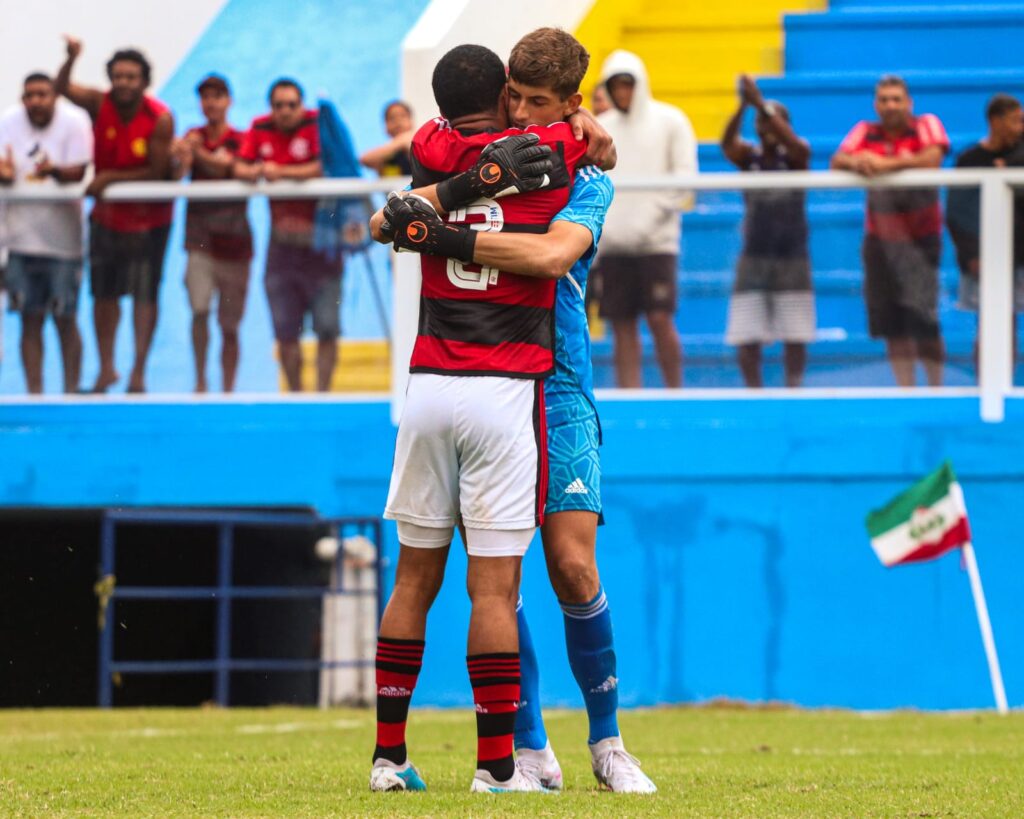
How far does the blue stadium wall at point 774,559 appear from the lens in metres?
10.8

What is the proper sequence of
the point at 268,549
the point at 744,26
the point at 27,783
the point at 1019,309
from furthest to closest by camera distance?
the point at 744,26
the point at 268,549
the point at 1019,309
the point at 27,783

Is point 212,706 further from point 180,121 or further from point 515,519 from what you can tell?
point 180,121

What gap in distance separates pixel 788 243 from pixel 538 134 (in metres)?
5.63

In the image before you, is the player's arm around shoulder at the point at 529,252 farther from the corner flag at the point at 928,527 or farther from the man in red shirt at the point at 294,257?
the man in red shirt at the point at 294,257

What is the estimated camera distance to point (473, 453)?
5141 millimetres

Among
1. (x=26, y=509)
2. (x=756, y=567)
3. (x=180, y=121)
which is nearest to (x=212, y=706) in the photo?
(x=26, y=509)

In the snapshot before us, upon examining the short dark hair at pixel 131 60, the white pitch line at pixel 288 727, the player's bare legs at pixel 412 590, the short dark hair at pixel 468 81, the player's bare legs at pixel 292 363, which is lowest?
the white pitch line at pixel 288 727

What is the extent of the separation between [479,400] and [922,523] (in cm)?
575

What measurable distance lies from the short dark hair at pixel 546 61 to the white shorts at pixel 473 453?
773 millimetres

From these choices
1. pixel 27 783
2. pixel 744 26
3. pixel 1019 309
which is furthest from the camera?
pixel 744 26

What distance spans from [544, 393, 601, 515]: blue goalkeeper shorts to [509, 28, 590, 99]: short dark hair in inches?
32.4

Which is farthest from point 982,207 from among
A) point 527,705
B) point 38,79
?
point 527,705

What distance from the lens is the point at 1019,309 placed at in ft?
34.5

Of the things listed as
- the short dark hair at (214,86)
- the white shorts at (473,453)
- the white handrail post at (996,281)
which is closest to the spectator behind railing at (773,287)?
the white handrail post at (996,281)
